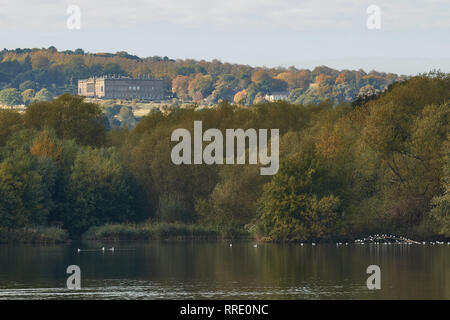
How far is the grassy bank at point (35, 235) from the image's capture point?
2682 inches

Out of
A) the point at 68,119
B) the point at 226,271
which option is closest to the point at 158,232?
the point at 68,119

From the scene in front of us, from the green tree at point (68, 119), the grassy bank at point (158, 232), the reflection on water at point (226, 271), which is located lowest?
the grassy bank at point (158, 232)

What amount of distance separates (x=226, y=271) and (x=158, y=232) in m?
28.5

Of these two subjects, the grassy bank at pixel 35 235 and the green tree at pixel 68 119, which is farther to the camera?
the green tree at pixel 68 119

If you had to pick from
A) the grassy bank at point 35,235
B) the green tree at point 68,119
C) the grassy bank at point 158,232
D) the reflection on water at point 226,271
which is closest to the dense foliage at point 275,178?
the green tree at point 68,119

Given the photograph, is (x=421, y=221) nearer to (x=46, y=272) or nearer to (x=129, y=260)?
(x=129, y=260)

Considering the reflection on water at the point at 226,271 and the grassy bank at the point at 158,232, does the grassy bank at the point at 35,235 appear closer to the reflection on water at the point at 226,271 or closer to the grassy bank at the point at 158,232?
the reflection on water at the point at 226,271

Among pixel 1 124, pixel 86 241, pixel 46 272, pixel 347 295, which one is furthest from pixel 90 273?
pixel 1 124

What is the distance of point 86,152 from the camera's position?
3059 inches

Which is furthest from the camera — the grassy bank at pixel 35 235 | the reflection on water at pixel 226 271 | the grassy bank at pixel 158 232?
the grassy bank at pixel 158 232

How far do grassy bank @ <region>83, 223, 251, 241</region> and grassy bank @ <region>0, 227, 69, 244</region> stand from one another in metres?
3.24

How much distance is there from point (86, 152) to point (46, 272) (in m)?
32.9

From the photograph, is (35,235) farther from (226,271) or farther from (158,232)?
(226,271)

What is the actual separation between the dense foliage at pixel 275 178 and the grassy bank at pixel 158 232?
0.86 metres
